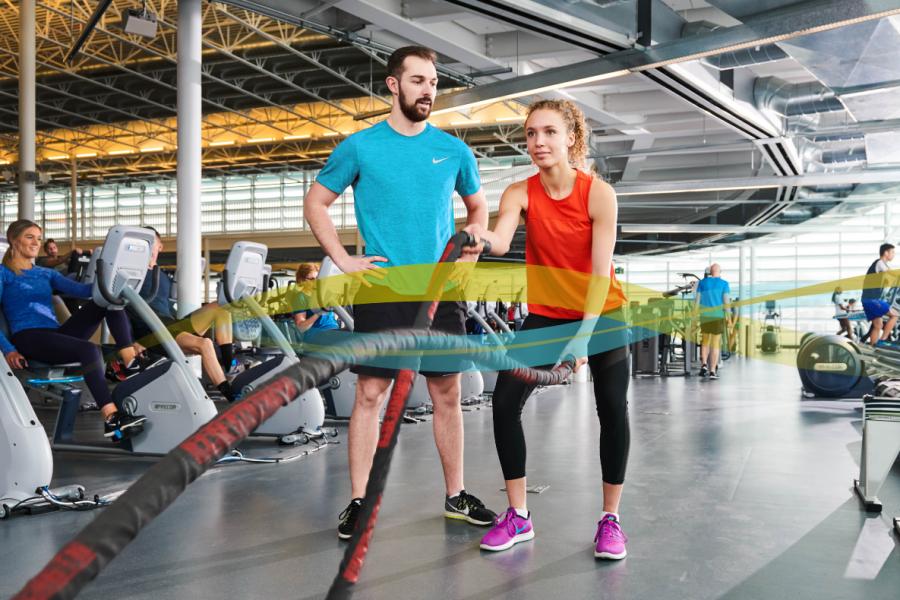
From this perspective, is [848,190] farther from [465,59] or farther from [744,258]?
[744,258]

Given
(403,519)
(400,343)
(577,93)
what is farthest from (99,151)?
(400,343)

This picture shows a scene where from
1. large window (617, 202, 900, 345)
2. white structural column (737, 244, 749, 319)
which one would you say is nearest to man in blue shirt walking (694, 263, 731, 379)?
large window (617, 202, 900, 345)

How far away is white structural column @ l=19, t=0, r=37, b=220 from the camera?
27.3ft

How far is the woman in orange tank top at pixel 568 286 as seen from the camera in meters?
2.32

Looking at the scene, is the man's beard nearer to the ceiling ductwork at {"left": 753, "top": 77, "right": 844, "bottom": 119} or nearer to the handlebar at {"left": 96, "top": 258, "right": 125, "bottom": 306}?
the handlebar at {"left": 96, "top": 258, "right": 125, "bottom": 306}

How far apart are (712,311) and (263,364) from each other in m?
6.57

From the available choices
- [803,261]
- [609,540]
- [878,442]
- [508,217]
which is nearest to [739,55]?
[878,442]

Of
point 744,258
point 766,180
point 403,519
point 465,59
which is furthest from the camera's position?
point 744,258

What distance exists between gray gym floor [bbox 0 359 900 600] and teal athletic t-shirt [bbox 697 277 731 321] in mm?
5165

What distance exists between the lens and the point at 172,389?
397cm

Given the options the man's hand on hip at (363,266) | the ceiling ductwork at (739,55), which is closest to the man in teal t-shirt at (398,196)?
the man's hand on hip at (363,266)

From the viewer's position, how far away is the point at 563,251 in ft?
7.86

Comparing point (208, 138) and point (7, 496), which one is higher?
point (208, 138)

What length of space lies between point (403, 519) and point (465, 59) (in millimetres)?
6605
